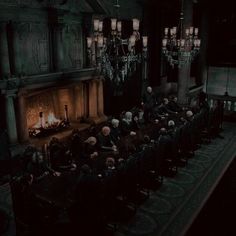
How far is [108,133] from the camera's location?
31.6ft

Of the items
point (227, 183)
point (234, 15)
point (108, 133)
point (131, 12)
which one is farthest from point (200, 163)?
point (234, 15)

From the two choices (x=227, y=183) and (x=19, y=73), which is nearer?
(x=227, y=183)

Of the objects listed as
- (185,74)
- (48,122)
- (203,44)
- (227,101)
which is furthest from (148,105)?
(203,44)

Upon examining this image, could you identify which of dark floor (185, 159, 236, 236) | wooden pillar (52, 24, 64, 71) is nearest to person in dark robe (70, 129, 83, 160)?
wooden pillar (52, 24, 64, 71)

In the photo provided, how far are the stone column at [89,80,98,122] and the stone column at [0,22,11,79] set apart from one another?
4.38 meters

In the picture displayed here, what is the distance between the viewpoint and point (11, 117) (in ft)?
33.5

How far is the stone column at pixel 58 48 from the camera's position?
A: 1139cm

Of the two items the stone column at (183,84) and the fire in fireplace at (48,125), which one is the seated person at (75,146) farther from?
the stone column at (183,84)

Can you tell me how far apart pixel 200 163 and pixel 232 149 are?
82.8 inches

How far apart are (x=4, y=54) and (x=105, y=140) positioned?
13.8 ft

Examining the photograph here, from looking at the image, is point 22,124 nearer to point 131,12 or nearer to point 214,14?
point 131,12

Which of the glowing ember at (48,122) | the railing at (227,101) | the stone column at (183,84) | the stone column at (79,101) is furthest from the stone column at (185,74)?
the glowing ember at (48,122)

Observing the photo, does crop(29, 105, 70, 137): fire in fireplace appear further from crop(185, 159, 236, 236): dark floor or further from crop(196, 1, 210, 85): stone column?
crop(196, 1, 210, 85): stone column

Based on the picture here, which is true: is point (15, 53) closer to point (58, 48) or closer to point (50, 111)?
point (58, 48)
